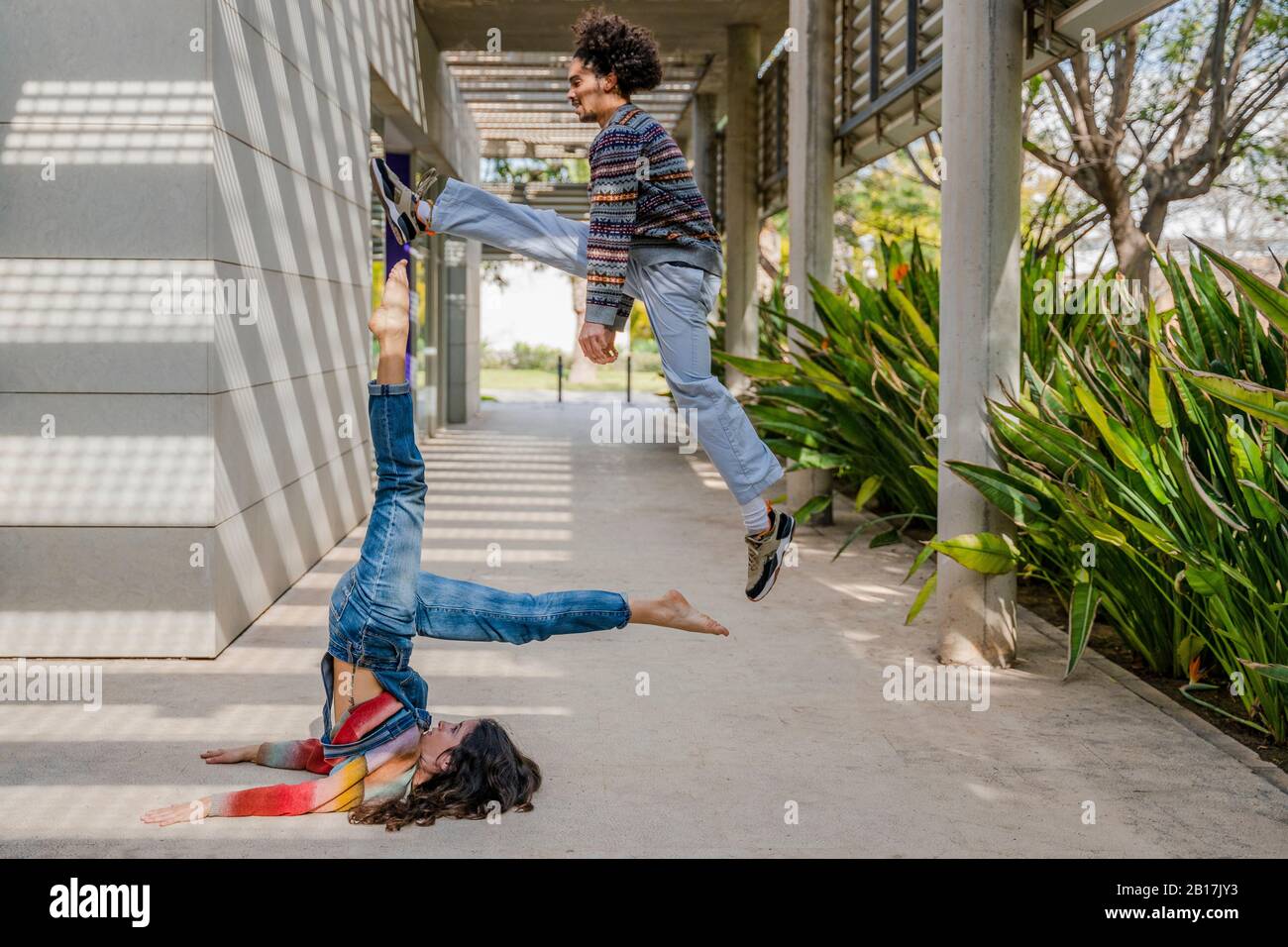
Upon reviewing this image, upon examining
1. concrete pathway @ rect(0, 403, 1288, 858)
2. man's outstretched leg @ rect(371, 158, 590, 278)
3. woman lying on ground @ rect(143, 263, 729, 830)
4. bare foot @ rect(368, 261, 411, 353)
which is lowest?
concrete pathway @ rect(0, 403, 1288, 858)

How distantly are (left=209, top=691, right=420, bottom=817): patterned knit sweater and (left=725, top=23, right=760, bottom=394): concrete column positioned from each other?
10870 millimetres

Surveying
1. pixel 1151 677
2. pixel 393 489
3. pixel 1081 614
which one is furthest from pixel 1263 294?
pixel 393 489

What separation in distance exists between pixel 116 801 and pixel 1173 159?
30.1 ft

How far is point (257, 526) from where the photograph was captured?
616 centimetres

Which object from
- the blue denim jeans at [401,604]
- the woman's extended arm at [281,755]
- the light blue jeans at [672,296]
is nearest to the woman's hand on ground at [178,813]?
the blue denim jeans at [401,604]

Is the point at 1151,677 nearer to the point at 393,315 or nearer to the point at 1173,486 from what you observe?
the point at 1173,486

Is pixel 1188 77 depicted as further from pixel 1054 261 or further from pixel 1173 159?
pixel 1054 261

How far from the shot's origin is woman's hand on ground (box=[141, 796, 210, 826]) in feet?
11.4

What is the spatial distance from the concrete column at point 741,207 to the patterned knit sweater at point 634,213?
32.6ft

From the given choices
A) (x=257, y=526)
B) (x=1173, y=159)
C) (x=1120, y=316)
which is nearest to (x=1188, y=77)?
(x=1173, y=159)

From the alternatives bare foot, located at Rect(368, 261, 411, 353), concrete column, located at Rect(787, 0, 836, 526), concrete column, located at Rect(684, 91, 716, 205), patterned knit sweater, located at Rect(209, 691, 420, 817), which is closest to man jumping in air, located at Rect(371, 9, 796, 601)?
bare foot, located at Rect(368, 261, 411, 353)

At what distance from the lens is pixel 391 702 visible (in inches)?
141

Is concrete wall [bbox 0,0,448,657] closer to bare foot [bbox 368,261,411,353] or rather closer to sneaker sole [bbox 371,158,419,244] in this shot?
sneaker sole [bbox 371,158,419,244]

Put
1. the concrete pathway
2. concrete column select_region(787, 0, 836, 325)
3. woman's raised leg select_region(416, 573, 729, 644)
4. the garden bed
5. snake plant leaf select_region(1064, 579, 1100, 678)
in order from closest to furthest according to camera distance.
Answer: the concrete pathway → woman's raised leg select_region(416, 573, 729, 644) → the garden bed → snake plant leaf select_region(1064, 579, 1100, 678) → concrete column select_region(787, 0, 836, 325)
